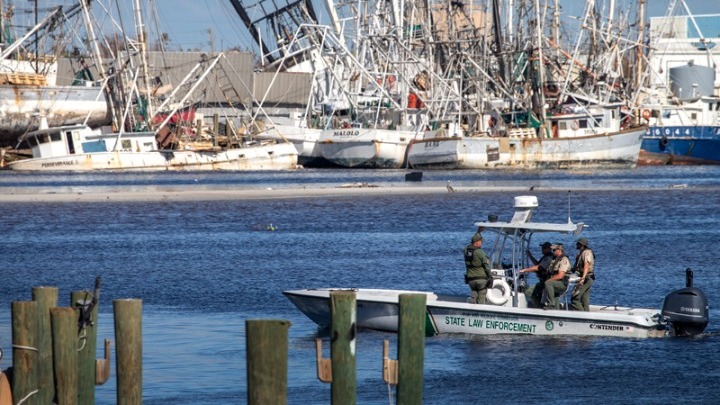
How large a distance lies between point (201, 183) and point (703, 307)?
51.4m

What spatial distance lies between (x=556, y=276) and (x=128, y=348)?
35.8 ft

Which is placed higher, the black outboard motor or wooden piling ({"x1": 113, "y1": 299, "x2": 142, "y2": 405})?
wooden piling ({"x1": 113, "y1": 299, "x2": 142, "y2": 405})

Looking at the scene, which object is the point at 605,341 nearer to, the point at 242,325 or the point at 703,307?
the point at 703,307

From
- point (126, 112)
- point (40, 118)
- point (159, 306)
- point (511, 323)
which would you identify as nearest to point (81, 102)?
point (40, 118)

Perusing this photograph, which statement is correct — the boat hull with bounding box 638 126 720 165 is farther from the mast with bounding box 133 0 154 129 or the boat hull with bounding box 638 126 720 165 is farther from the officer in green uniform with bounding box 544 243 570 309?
the officer in green uniform with bounding box 544 243 570 309

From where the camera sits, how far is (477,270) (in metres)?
23.6

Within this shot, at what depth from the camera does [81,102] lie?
9319cm

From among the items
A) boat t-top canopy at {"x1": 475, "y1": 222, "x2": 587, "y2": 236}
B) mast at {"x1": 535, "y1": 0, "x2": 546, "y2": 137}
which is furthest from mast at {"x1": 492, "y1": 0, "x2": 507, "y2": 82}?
boat t-top canopy at {"x1": 475, "y1": 222, "x2": 587, "y2": 236}

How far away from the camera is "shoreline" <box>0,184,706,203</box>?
62406 mm

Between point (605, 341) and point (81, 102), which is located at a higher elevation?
point (81, 102)

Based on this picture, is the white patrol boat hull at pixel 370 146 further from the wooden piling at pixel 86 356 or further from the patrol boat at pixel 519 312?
the wooden piling at pixel 86 356

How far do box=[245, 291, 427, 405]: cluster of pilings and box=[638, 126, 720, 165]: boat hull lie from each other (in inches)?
3424

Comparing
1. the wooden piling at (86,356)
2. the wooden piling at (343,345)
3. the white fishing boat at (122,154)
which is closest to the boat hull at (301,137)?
the white fishing boat at (122,154)

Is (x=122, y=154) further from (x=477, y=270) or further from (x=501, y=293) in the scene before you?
(x=477, y=270)
